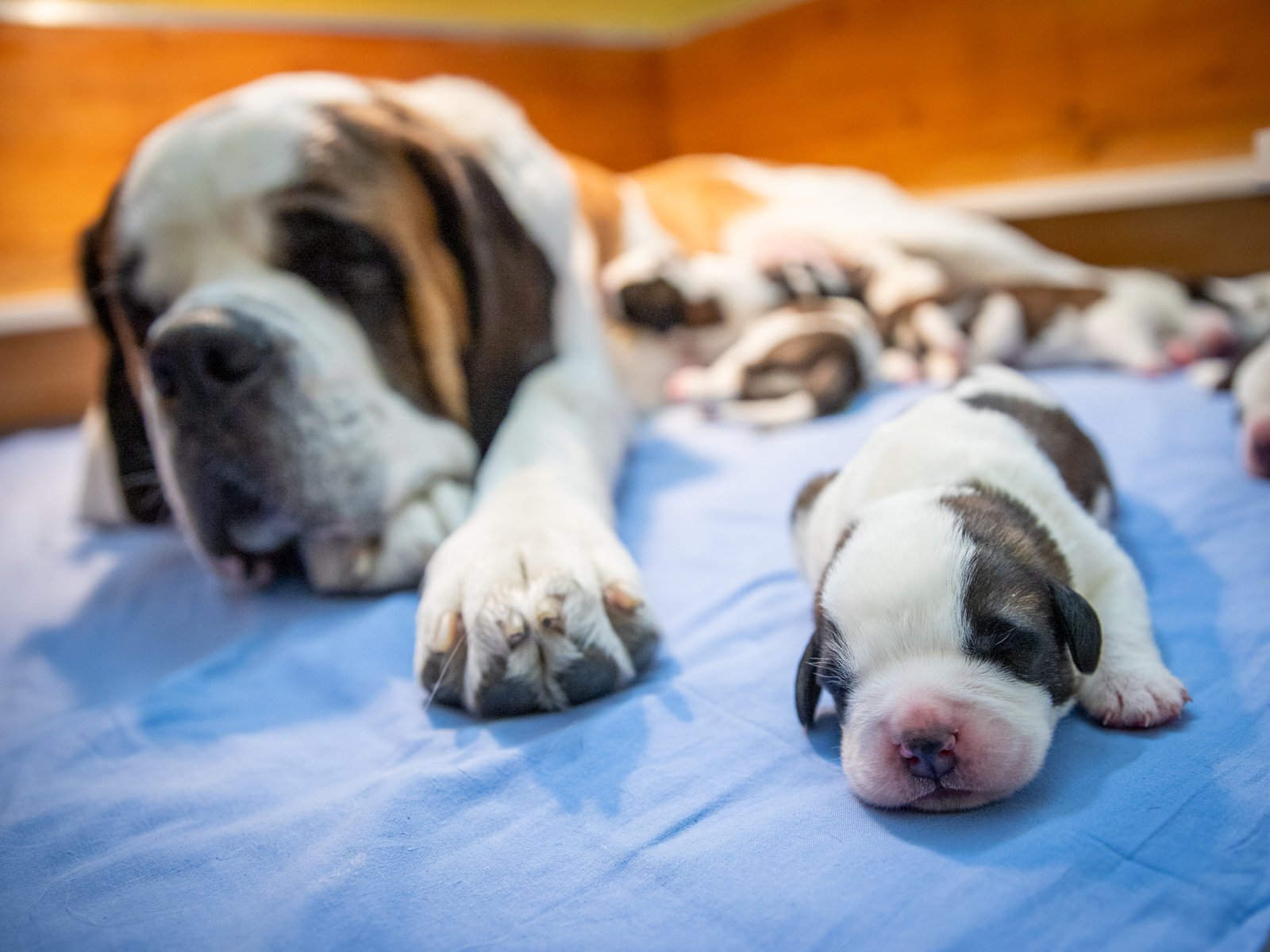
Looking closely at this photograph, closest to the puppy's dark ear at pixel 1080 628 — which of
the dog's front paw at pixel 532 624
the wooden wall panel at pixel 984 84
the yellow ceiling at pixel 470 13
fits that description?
the dog's front paw at pixel 532 624

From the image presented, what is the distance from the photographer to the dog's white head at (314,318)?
3.86 ft

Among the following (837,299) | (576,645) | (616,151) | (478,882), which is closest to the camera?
(478,882)

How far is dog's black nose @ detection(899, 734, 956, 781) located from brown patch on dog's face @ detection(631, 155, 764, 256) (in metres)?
2.33

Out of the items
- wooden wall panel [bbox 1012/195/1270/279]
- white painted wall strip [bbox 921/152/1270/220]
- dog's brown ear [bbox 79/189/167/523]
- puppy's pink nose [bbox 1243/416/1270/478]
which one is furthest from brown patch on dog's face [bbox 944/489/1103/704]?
wooden wall panel [bbox 1012/195/1270/279]

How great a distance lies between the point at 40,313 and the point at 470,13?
2161 millimetres

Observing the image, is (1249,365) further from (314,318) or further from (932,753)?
(314,318)

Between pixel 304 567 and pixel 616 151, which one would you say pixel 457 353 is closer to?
pixel 304 567

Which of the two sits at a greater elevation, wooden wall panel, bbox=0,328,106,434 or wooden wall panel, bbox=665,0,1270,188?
wooden wall panel, bbox=665,0,1270,188

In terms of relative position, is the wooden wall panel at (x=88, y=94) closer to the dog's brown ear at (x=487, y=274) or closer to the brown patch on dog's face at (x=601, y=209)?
the brown patch on dog's face at (x=601, y=209)

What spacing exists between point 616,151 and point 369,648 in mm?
3697

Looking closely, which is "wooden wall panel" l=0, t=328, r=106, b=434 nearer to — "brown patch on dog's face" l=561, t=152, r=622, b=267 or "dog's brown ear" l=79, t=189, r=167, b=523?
"dog's brown ear" l=79, t=189, r=167, b=523

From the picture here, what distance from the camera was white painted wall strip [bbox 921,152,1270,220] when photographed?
239 cm

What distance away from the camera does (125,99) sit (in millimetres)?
3176

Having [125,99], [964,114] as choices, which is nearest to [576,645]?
[964,114]
